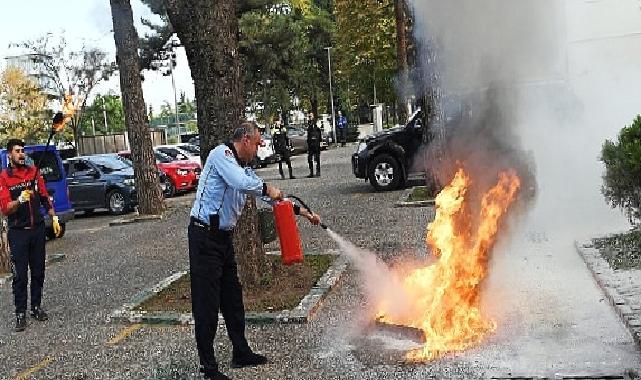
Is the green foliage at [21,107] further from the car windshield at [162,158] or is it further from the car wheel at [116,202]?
the car wheel at [116,202]

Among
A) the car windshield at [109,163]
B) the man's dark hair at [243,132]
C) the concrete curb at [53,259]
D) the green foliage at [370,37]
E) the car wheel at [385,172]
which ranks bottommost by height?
the concrete curb at [53,259]

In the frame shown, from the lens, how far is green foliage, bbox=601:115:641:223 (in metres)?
6.69

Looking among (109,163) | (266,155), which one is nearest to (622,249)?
(109,163)

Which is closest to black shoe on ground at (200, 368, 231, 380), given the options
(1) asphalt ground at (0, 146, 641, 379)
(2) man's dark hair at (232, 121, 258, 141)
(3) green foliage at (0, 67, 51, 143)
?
(1) asphalt ground at (0, 146, 641, 379)

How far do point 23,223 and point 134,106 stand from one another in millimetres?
8590

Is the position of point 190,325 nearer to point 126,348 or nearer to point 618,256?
point 126,348

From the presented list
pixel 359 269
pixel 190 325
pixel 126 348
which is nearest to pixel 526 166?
pixel 359 269

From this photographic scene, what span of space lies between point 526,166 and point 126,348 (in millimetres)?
5870

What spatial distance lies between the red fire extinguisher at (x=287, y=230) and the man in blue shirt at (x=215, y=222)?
0.37 meters

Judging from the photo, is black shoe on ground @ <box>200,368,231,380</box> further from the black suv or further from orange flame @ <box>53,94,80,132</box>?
the black suv

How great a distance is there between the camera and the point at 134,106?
15.4 metres

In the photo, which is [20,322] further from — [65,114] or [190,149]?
[190,149]

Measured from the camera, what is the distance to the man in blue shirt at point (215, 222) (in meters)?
5.16

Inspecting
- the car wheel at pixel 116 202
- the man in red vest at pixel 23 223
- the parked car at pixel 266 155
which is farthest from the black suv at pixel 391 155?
the parked car at pixel 266 155
